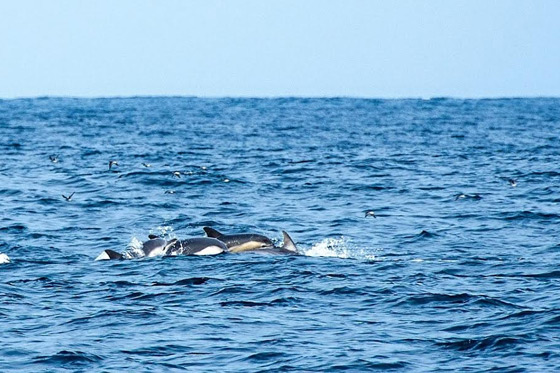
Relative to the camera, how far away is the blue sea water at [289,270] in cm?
1404

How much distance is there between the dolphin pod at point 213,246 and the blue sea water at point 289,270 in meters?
0.38

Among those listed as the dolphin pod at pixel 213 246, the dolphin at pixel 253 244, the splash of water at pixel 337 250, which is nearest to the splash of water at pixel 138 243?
the dolphin pod at pixel 213 246

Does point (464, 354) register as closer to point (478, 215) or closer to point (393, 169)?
point (478, 215)

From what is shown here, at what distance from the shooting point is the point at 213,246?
70.9 feet

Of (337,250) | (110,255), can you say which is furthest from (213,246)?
(337,250)

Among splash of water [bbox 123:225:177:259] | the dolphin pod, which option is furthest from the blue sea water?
the dolphin pod

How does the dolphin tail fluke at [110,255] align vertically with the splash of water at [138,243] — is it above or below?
above

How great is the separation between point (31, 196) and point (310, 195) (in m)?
9.29

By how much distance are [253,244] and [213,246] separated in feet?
2.95

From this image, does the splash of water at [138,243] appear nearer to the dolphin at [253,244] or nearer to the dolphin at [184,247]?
the dolphin at [184,247]

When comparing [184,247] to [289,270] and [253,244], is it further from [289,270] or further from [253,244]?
[289,270]

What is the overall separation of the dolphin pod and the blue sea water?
1.26 ft

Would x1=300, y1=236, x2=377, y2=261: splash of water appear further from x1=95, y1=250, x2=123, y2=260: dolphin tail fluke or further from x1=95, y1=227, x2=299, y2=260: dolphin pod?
x1=95, y1=250, x2=123, y2=260: dolphin tail fluke

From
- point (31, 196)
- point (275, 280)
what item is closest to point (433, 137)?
point (31, 196)
